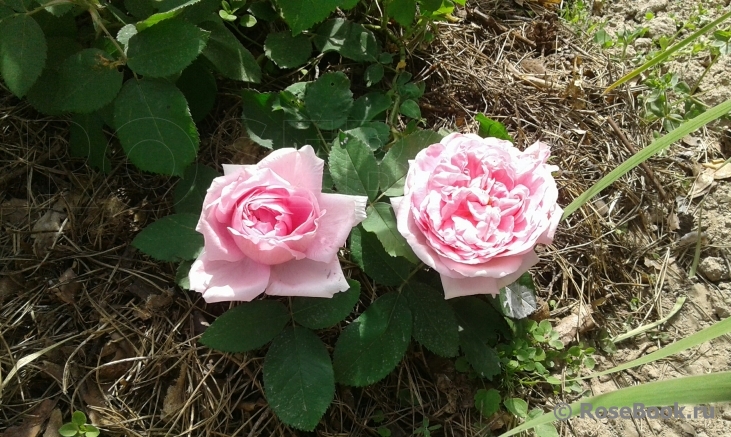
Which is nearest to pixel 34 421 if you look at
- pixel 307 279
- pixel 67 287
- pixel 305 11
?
pixel 67 287

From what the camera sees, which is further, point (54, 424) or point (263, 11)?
point (263, 11)

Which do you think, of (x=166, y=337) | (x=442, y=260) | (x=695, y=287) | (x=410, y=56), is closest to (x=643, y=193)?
(x=695, y=287)

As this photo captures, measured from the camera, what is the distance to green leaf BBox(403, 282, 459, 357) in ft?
3.68

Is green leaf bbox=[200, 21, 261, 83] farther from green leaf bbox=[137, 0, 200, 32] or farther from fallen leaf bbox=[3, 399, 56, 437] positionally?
fallen leaf bbox=[3, 399, 56, 437]

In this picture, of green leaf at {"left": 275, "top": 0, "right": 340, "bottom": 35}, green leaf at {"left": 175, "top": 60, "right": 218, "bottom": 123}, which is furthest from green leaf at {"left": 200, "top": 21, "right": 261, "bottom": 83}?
green leaf at {"left": 275, "top": 0, "right": 340, "bottom": 35}

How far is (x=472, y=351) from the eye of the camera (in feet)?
3.90

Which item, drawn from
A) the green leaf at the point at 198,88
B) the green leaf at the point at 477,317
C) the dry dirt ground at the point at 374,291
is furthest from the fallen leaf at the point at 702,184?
the green leaf at the point at 198,88

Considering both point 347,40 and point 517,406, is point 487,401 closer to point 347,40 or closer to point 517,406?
point 517,406

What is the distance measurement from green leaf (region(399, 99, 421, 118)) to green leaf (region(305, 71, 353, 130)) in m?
0.18

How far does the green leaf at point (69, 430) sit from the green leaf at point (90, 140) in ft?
1.95

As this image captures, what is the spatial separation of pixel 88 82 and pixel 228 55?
0.33 meters

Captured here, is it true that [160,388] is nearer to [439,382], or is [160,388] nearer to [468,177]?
[439,382]

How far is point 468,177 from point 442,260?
172 mm

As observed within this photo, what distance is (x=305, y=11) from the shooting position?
1.20 metres
